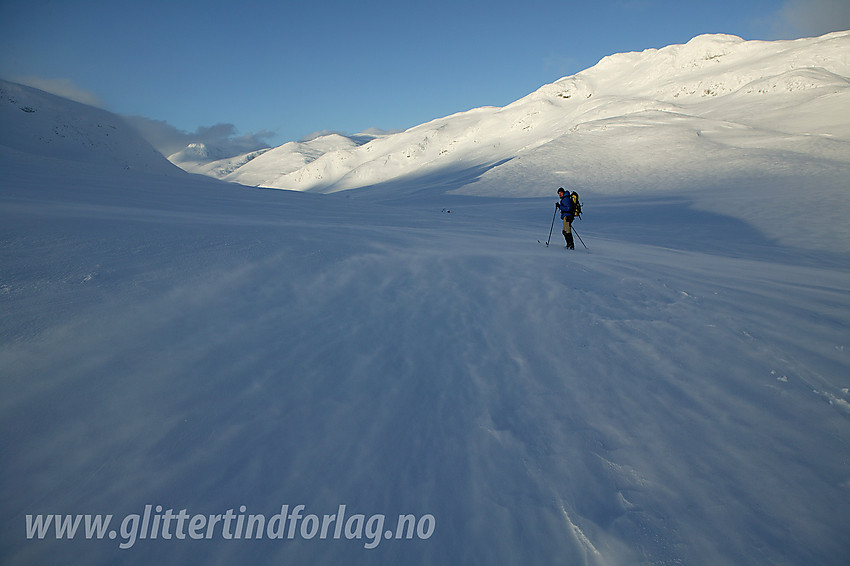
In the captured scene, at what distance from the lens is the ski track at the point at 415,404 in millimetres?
2953

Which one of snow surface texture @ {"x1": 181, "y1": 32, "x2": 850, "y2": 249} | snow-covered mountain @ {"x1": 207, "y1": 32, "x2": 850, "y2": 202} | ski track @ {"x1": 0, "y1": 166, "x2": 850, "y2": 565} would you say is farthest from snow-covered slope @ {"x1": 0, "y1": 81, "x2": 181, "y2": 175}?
snow-covered mountain @ {"x1": 207, "y1": 32, "x2": 850, "y2": 202}

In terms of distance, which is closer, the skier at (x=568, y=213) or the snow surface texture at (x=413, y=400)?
the snow surface texture at (x=413, y=400)

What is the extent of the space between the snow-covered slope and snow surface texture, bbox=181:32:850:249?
86.0 feet

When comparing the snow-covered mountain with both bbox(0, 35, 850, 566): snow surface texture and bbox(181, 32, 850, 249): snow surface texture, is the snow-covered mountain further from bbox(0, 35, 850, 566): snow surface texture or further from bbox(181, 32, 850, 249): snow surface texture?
bbox(0, 35, 850, 566): snow surface texture

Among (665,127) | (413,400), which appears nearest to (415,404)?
(413,400)

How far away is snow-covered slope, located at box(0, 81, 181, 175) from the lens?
76.6ft

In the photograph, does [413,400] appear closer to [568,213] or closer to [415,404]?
[415,404]

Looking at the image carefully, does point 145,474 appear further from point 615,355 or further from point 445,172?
point 445,172

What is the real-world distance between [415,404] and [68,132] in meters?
33.6

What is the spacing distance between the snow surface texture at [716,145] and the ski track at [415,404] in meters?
12.3

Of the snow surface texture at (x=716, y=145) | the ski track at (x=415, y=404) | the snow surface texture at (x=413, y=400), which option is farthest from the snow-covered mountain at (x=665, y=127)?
the ski track at (x=415, y=404)

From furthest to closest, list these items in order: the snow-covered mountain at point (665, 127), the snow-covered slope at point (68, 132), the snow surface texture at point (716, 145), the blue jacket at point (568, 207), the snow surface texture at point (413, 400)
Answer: the snow-covered mountain at point (665, 127) → the snow-covered slope at point (68, 132) → the snow surface texture at point (716, 145) → the blue jacket at point (568, 207) → the snow surface texture at point (413, 400)

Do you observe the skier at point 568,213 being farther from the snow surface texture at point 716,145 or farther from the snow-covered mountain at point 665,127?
the snow-covered mountain at point 665,127

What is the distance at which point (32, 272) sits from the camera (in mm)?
4953
